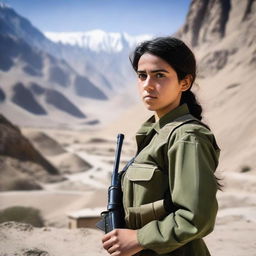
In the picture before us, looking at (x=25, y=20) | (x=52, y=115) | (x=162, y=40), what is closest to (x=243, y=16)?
(x=162, y=40)

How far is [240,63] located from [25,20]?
508 feet

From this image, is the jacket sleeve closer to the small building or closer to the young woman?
the young woman

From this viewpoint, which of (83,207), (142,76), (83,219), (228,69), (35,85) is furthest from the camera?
(35,85)

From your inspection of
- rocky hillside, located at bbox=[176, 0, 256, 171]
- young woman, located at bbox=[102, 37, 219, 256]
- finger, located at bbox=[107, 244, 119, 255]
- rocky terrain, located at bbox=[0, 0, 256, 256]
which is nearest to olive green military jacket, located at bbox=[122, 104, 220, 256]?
young woman, located at bbox=[102, 37, 219, 256]

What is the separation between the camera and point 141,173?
1727 mm

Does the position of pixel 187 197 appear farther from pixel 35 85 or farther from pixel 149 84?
pixel 35 85

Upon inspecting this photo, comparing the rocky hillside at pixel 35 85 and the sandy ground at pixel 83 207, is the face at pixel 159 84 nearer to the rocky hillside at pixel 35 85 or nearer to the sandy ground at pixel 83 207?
the sandy ground at pixel 83 207

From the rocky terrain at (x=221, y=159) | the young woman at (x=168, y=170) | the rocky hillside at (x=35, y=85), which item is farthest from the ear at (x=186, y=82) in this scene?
the rocky hillside at (x=35, y=85)

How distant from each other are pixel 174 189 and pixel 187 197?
7 cm

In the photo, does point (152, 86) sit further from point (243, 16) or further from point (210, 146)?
point (243, 16)

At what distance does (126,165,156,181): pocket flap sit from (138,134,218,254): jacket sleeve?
0.10 meters

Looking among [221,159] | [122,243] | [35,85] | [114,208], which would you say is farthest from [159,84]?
[35,85]

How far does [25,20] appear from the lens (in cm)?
17925

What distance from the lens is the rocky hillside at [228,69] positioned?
26266mm
